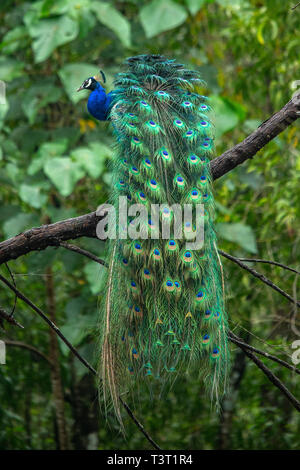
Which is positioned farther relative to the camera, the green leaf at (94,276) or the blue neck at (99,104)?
the green leaf at (94,276)

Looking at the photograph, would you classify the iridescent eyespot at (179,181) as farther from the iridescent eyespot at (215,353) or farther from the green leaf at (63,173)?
the green leaf at (63,173)

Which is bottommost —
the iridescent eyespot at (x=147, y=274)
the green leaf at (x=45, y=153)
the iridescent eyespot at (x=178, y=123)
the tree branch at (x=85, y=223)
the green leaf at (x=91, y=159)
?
the iridescent eyespot at (x=147, y=274)

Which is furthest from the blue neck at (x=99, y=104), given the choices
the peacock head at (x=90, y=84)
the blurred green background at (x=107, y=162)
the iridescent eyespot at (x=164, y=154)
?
the iridescent eyespot at (x=164, y=154)

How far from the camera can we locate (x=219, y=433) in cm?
507

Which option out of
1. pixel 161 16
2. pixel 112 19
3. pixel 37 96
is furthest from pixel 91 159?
pixel 161 16

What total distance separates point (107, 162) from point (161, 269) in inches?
71.7

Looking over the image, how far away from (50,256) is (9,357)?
135 cm

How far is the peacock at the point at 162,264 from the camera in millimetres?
2100

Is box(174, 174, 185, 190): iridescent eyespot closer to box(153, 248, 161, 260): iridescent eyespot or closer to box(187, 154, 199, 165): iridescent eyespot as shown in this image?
box(187, 154, 199, 165): iridescent eyespot

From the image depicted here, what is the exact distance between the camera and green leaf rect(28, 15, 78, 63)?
357 centimetres

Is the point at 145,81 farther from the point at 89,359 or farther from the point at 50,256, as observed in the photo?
the point at 89,359

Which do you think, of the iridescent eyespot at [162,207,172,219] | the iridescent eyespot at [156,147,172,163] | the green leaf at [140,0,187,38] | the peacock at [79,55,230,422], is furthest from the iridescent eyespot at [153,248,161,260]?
the green leaf at [140,0,187,38]

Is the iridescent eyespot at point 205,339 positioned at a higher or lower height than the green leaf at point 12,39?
lower
